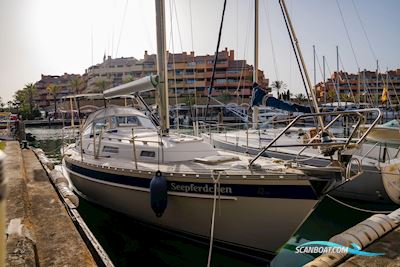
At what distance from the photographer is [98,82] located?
7156 cm

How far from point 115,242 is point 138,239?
0.58m

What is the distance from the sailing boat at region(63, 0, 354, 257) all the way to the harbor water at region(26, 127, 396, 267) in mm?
277

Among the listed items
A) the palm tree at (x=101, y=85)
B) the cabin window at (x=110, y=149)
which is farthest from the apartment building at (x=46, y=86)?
the cabin window at (x=110, y=149)

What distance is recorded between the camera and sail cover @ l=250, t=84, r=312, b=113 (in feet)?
35.4

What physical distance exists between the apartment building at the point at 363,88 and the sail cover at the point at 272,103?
17.8 metres

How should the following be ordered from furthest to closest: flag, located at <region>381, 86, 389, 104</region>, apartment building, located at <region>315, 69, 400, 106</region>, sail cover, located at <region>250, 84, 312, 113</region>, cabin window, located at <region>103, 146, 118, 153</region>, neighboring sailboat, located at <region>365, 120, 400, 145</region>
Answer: apartment building, located at <region>315, 69, 400, 106</region> < flag, located at <region>381, 86, 389, 104</region> < sail cover, located at <region>250, 84, 312, 113</region> < neighboring sailboat, located at <region>365, 120, 400, 145</region> < cabin window, located at <region>103, 146, 118, 153</region>

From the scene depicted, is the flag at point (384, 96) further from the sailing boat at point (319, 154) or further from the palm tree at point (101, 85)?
the palm tree at point (101, 85)

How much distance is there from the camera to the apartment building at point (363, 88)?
33.7 metres

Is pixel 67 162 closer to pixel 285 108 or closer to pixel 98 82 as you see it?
pixel 285 108

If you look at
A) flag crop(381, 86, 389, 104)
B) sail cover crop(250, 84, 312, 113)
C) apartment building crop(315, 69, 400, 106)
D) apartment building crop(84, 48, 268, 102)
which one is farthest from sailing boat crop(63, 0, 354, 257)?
apartment building crop(84, 48, 268, 102)

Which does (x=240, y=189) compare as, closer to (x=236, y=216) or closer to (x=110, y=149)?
(x=236, y=216)

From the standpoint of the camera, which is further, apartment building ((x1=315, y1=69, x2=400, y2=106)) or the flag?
apartment building ((x1=315, y1=69, x2=400, y2=106))

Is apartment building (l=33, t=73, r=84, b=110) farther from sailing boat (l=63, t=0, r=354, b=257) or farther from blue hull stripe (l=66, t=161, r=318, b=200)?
blue hull stripe (l=66, t=161, r=318, b=200)

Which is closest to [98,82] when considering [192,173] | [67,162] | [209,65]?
[209,65]
